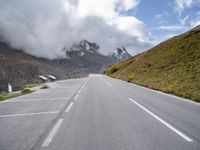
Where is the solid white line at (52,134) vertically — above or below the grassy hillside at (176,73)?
below

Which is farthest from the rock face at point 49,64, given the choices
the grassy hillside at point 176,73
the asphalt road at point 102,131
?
the asphalt road at point 102,131

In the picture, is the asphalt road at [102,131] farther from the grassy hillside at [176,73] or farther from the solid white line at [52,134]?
the grassy hillside at [176,73]

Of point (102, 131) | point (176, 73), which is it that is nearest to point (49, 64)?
point (176, 73)

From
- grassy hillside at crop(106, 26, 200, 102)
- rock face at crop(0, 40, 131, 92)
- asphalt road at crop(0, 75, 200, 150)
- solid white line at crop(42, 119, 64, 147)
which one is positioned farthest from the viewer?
rock face at crop(0, 40, 131, 92)

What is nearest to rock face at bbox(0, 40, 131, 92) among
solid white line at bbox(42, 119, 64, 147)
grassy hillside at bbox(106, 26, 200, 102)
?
grassy hillside at bbox(106, 26, 200, 102)

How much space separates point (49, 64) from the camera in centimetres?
7762

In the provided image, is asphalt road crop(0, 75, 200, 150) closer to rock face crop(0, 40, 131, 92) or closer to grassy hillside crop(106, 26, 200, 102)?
grassy hillside crop(106, 26, 200, 102)

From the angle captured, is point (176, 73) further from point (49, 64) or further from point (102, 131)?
point (49, 64)

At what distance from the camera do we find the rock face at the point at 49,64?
45.7 metres

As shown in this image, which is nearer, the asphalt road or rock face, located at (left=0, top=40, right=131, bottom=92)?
the asphalt road

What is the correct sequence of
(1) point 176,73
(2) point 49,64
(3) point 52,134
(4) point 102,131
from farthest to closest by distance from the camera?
(2) point 49,64 → (1) point 176,73 → (4) point 102,131 → (3) point 52,134

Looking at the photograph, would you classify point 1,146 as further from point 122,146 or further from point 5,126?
point 122,146

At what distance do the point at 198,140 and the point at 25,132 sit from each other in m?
4.19

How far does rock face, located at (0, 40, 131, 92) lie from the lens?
45.7 meters
